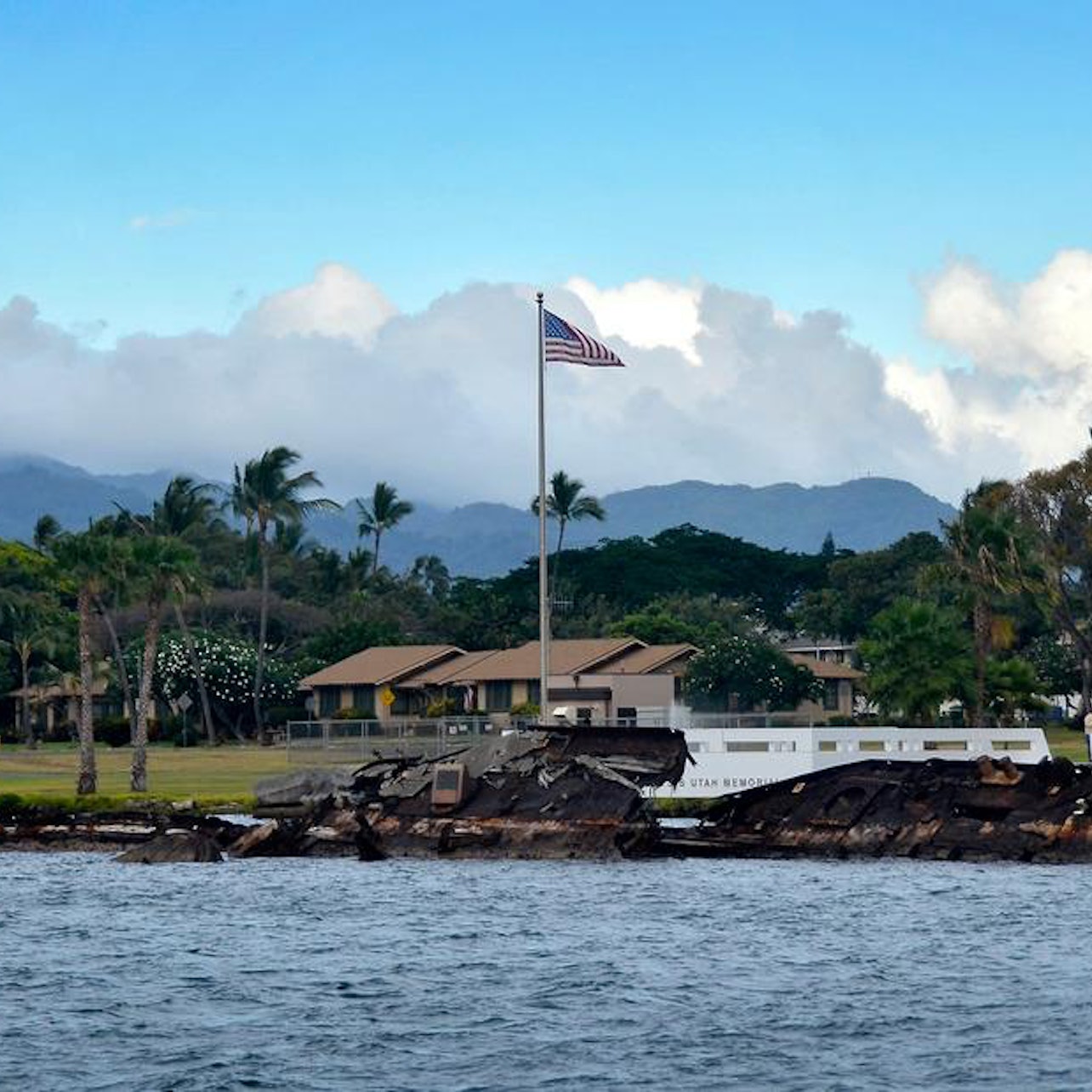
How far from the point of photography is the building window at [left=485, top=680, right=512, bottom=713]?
13050 centimetres

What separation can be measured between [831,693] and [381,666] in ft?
87.7

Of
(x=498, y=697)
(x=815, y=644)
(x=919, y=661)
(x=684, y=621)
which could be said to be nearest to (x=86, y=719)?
(x=919, y=661)

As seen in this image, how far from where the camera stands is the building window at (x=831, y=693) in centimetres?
13612

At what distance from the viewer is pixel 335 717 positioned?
5310 inches

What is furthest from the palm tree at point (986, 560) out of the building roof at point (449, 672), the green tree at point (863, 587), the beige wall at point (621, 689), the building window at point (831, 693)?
the green tree at point (863, 587)

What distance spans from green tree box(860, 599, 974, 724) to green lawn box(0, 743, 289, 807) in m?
26.1

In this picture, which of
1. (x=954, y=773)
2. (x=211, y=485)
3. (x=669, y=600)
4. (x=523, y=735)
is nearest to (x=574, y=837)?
(x=523, y=735)

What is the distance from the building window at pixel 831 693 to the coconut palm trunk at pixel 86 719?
2272 inches

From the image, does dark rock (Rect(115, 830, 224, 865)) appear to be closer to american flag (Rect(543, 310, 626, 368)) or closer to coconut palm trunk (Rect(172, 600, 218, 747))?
american flag (Rect(543, 310, 626, 368))

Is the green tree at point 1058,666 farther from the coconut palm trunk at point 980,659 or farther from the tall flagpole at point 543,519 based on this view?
the tall flagpole at point 543,519

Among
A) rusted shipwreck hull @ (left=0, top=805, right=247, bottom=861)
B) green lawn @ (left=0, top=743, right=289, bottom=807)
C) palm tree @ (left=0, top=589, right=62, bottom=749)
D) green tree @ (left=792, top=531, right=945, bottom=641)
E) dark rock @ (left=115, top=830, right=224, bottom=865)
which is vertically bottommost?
dark rock @ (left=115, top=830, right=224, bottom=865)

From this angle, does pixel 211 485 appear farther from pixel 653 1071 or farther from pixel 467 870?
pixel 653 1071

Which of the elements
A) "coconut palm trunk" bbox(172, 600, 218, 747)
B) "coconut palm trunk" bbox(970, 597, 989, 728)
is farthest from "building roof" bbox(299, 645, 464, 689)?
"coconut palm trunk" bbox(970, 597, 989, 728)

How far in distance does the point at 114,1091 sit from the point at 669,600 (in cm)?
13640
